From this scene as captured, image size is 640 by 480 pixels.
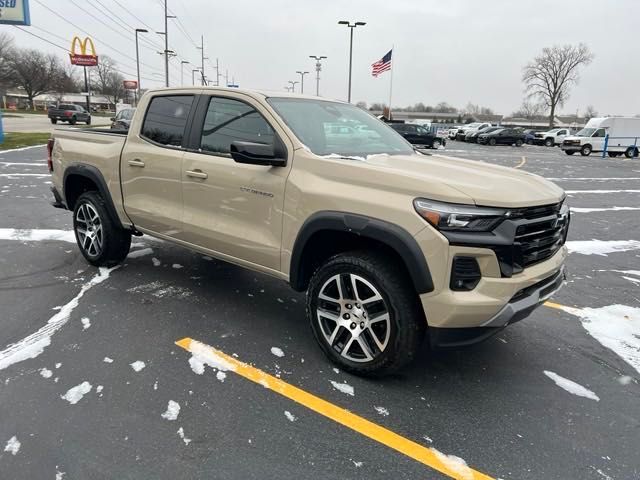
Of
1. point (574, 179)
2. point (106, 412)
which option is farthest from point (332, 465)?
point (574, 179)

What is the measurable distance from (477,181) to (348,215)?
823 millimetres

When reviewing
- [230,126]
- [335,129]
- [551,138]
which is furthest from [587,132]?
[230,126]

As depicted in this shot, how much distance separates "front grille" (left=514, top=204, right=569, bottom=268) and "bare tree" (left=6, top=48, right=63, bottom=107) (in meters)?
85.6

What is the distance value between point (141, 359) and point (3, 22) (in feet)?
78.4

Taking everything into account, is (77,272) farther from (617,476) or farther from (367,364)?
(617,476)

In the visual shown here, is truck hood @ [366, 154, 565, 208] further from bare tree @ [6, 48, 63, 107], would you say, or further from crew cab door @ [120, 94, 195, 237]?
bare tree @ [6, 48, 63, 107]

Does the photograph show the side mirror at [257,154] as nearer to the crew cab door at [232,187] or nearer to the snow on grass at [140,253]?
the crew cab door at [232,187]

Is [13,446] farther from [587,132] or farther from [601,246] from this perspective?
[587,132]

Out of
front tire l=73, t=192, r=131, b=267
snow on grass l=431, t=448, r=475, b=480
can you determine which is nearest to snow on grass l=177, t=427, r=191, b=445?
snow on grass l=431, t=448, r=475, b=480

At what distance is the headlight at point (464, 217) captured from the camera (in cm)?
270

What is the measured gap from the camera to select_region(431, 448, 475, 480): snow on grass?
7.91ft

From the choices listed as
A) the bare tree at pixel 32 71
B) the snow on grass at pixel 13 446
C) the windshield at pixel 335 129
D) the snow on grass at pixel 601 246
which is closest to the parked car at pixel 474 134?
the snow on grass at pixel 601 246

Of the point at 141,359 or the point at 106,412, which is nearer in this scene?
the point at 106,412

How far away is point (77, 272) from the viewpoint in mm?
5172
